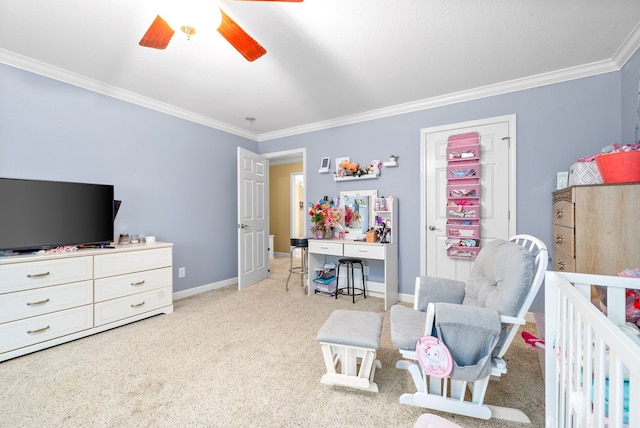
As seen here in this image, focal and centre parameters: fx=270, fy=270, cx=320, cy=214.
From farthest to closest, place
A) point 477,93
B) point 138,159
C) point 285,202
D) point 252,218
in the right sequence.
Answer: point 285,202 < point 252,218 < point 138,159 < point 477,93

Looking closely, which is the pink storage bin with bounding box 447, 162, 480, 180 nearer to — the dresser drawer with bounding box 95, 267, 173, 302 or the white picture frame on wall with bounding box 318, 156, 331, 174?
the white picture frame on wall with bounding box 318, 156, 331, 174

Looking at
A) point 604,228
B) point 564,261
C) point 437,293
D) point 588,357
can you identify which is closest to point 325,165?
point 437,293

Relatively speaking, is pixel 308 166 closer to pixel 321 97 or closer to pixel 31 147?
pixel 321 97

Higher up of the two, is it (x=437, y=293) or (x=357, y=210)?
(x=357, y=210)

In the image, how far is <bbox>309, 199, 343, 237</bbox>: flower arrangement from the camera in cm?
362

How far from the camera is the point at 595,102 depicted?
243 centimetres

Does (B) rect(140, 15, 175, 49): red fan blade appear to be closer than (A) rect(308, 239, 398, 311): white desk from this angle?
Yes

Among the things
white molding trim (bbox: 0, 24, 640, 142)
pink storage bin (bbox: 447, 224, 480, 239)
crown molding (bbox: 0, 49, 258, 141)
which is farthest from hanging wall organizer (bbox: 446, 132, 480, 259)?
crown molding (bbox: 0, 49, 258, 141)

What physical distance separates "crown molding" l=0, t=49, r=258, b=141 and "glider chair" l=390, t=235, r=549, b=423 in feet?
11.2

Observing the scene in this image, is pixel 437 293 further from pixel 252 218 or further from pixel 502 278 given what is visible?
pixel 252 218

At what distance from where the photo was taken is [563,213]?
2090mm

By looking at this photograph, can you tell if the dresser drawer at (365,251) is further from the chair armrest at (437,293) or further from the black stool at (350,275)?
the chair armrest at (437,293)

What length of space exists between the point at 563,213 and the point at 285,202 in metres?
5.26

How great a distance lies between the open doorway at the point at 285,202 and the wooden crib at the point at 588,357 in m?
5.36
